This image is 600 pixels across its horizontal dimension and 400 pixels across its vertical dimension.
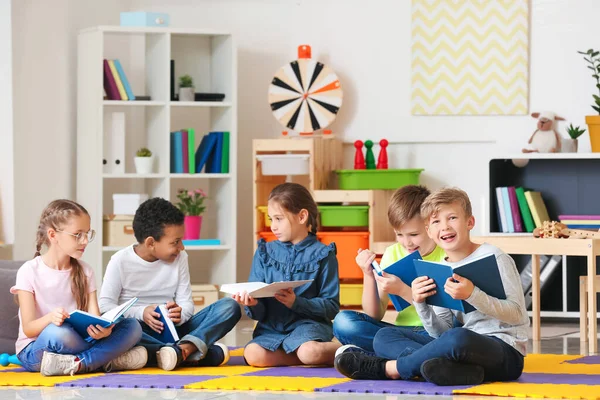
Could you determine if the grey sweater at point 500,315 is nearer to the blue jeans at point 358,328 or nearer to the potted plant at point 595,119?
the blue jeans at point 358,328

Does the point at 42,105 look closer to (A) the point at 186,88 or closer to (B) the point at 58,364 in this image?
(A) the point at 186,88

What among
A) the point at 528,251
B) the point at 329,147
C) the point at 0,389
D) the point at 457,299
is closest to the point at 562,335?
the point at 528,251

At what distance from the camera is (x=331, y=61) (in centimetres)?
554

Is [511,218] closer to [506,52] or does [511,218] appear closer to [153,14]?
[506,52]

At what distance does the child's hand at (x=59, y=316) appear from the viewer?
3.00 metres

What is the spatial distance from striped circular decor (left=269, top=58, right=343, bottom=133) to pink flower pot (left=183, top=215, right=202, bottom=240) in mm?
689

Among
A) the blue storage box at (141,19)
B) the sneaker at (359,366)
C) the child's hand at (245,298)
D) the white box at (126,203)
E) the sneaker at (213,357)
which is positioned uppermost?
the blue storage box at (141,19)

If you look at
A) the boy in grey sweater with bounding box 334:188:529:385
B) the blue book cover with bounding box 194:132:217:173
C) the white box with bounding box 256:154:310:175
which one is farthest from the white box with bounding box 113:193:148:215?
the boy in grey sweater with bounding box 334:188:529:385

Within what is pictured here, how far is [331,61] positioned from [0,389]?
125 inches

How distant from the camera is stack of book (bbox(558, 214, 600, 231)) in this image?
16.1 feet

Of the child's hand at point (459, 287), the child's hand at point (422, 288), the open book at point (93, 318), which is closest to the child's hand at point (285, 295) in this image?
the open book at point (93, 318)

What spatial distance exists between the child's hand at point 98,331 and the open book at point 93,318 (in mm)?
13

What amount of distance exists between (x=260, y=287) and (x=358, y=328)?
1.09ft

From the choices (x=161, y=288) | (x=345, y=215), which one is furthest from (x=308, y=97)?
(x=161, y=288)
